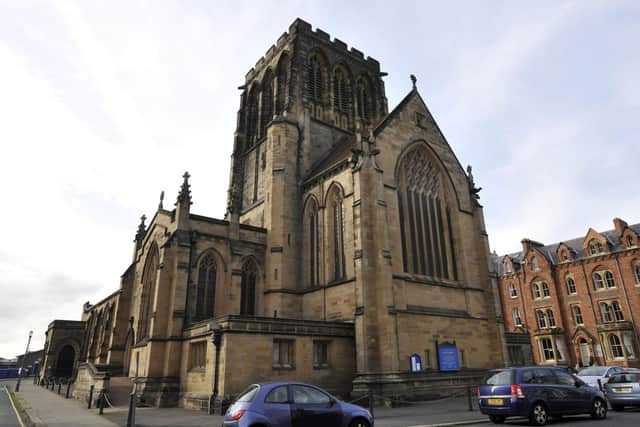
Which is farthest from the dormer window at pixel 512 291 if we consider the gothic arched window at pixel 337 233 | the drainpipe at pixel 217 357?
the drainpipe at pixel 217 357

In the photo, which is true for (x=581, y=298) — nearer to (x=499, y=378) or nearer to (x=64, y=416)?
(x=499, y=378)

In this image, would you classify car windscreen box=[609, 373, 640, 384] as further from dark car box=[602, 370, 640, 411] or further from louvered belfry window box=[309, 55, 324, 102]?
louvered belfry window box=[309, 55, 324, 102]

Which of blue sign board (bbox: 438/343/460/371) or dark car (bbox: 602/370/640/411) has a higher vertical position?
blue sign board (bbox: 438/343/460/371)

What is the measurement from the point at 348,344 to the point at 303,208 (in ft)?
34.0

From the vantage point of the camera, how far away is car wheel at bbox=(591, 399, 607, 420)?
12.8 m

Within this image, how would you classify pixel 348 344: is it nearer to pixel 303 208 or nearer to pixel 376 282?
pixel 376 282

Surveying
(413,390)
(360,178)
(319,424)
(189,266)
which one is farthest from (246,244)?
(319,424)

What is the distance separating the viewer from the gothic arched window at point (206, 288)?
2384 cm

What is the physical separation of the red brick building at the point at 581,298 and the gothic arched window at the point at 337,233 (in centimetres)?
2072

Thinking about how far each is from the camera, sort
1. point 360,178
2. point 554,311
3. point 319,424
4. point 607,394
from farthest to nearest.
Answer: point 554,311, point 360,178, point 607,394, point 319,424

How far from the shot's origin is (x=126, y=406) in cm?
2027

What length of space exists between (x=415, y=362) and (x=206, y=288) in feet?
39.7

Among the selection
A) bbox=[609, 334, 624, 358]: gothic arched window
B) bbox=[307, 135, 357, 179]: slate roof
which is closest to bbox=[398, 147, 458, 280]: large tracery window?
bbox=[307, 135, 357, 179]: slate roof

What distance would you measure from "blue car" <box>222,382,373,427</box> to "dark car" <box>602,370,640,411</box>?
1100 cm
